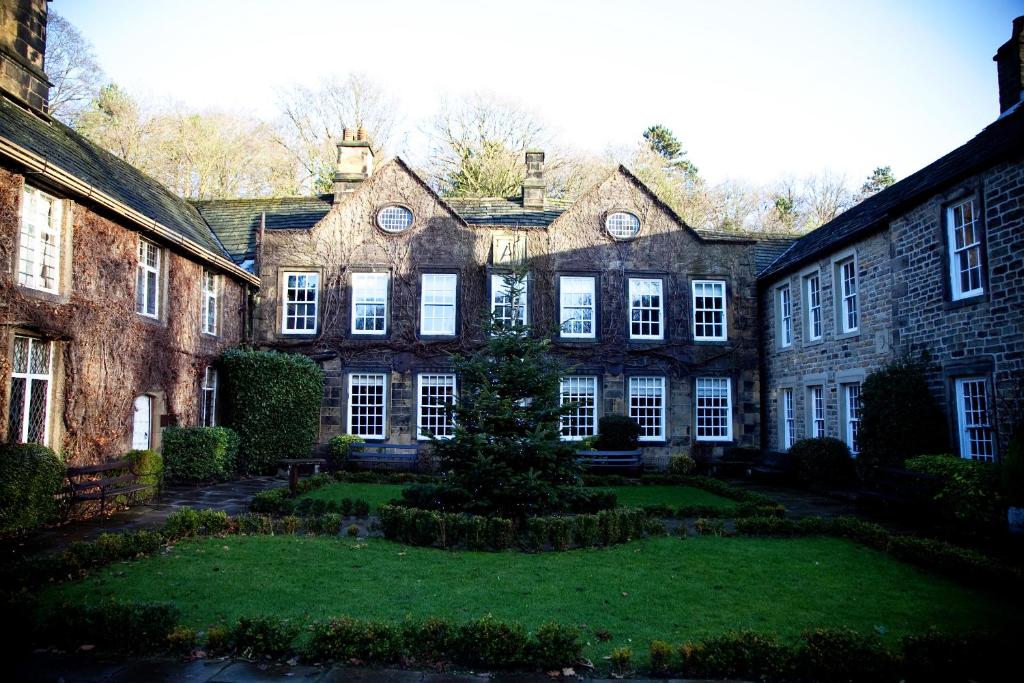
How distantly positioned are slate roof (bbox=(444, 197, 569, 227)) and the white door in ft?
36.0

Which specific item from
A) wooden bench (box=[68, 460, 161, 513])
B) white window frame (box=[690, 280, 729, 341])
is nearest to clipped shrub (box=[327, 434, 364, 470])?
wooden bench (box=[68, 460, 161, 513])

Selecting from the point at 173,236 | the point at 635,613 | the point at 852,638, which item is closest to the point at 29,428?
the point at 173,236

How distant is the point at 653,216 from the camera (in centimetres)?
2177

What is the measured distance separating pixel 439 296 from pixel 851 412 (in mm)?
12332

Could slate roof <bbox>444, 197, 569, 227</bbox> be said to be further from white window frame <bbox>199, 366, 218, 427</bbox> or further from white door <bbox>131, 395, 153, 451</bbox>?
white door <bbox>131, 395, 153, 451</bbox>

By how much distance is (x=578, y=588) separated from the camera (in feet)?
24.3

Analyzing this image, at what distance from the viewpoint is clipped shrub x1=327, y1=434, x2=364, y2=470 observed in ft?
64.3

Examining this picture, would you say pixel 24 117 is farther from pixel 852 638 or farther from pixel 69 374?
pixel 852 638

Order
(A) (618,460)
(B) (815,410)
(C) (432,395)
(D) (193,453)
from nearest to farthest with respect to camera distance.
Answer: (D) (193,453), (B) (815,410), (A) (618,460), (C) (432,395)

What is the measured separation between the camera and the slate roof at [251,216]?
2261 cm

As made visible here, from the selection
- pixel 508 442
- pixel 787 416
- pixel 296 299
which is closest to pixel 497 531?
pixel 508 442

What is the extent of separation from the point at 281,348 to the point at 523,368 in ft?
41.9

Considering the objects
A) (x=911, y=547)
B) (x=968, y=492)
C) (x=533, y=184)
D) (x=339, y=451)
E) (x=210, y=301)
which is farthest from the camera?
(x=533, y=184)

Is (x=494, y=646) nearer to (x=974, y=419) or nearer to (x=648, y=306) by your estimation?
(x=974, y=419)
